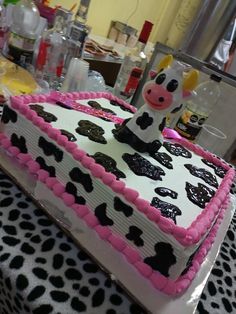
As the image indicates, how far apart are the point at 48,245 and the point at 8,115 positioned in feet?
0.85

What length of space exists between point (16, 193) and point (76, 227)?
0.13 meters

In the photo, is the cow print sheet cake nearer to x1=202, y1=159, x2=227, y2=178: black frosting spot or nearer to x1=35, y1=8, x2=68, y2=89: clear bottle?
x1=202, y1=159, x2=227, y2=178: black frosting spot

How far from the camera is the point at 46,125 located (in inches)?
19.7

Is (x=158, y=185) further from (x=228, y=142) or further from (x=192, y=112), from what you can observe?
(x=228, y=142)

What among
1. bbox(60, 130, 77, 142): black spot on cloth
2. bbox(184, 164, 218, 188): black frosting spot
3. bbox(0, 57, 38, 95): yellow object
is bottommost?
bbox(0, 57, 38, 95): yellow object

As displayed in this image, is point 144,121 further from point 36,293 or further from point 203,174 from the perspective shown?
point 36,293

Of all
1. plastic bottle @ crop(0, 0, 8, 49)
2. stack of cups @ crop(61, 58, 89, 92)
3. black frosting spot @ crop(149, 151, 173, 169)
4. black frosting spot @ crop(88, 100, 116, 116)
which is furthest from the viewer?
plastic bottle @ crop(0, 0, 8, 49)

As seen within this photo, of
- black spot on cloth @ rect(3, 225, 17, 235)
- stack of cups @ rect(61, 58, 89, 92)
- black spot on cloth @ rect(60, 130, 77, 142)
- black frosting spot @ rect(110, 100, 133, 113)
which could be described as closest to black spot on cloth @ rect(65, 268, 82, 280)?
black spot on cloth @ rect(3, 225, 17, 235)

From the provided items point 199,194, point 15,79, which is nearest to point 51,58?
point 15,79

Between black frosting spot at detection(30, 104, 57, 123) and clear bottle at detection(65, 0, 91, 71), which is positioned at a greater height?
clear bottle at detection(65, 0, 91, 71)

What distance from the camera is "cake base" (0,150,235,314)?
1.31 feet

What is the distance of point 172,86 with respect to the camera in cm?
51

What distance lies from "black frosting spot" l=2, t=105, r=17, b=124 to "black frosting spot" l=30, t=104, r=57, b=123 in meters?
0.04

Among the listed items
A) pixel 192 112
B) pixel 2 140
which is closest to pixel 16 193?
pixel 2 140
